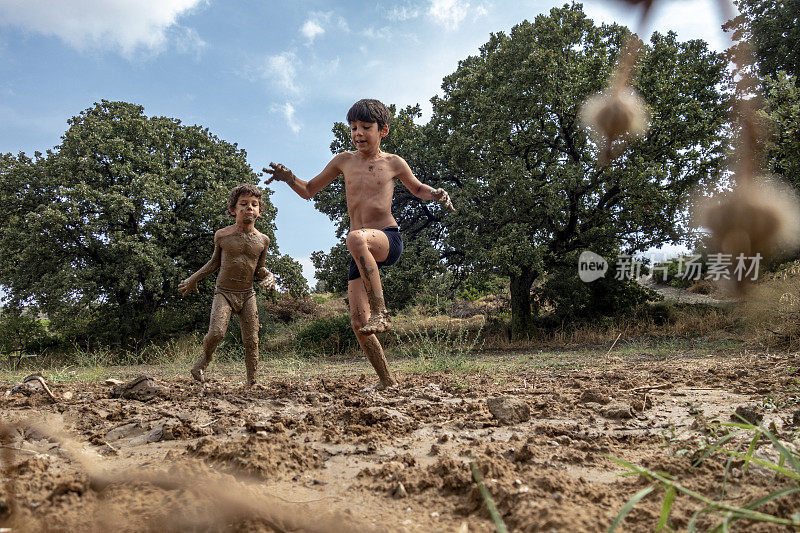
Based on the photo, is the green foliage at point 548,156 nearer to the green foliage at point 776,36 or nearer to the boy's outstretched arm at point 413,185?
the green foliage at point 776,36

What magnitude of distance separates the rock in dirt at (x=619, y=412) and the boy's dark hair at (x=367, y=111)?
2742mm

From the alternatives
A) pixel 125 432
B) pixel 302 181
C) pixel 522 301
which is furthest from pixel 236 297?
pixel 522 301

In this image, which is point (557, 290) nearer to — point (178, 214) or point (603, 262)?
point (603, 262)

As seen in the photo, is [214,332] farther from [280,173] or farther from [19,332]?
[19,332]

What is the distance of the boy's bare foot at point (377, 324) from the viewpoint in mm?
3232

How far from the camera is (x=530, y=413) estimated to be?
109 inches

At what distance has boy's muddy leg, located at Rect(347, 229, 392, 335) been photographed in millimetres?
3280

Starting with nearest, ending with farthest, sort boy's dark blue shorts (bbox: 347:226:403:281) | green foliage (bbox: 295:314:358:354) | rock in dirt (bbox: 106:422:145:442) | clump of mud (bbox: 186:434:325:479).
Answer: clump of mud (bbox: 186:434:325:479) < rock in dirt (bbox: 106:422:145:442) < boy's dark blue shorts (bbox: 347:226:403:281) < green foliage (bbox: 295:314:358:354)

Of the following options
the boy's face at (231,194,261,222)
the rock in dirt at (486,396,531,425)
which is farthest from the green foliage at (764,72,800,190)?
the boy's face at (231,194,261,222)

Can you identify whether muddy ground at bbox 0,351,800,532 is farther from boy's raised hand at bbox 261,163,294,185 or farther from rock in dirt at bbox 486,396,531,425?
boy's raised hand at bbox 261,163,294,185

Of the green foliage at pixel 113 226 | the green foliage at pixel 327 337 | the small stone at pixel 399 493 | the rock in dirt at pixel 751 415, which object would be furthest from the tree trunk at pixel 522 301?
the small stone at pixel 399 493

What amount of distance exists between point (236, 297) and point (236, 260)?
1.27ft

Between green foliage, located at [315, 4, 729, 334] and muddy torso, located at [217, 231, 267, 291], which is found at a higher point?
green foliage, located at [315, 4, 729, 334]

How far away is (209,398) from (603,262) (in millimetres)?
13339
